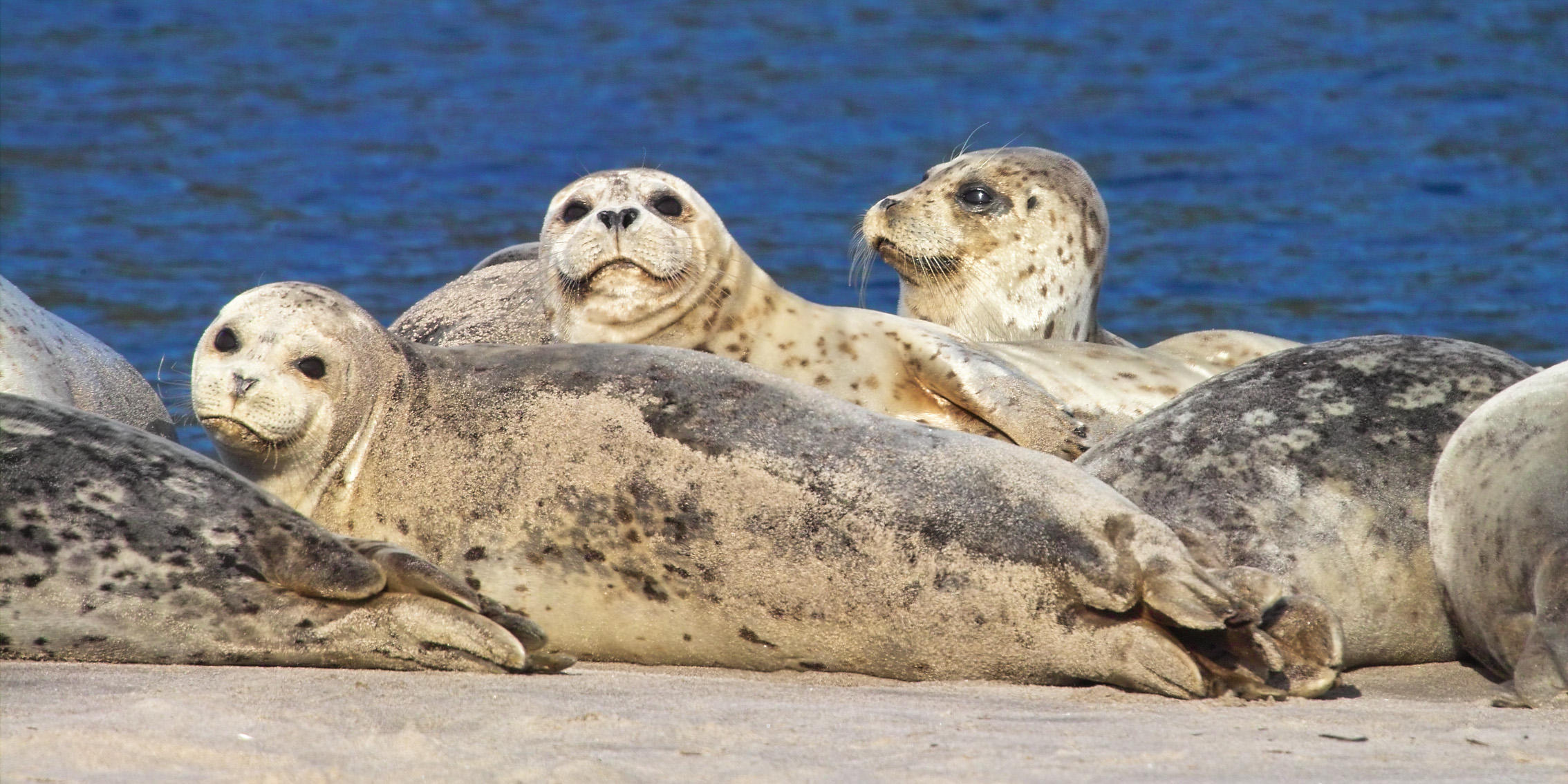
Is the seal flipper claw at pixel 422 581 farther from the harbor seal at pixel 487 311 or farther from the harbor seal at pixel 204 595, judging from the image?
the harbor seal at pixel 487 311

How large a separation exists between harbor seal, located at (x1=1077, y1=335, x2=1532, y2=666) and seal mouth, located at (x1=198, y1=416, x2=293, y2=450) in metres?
1.95

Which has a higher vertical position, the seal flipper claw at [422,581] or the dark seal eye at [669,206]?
the dark seal eye at [669,206]

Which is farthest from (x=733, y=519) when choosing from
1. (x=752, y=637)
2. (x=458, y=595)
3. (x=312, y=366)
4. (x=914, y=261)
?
(x=914, y=261)

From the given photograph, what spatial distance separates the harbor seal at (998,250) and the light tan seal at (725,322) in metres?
0.93

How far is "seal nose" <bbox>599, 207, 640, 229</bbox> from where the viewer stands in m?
5.93

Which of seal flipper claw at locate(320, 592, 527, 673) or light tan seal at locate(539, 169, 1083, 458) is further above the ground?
light tan seal at locate(539, 169, 1083, 458)

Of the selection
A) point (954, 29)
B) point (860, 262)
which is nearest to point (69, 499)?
point (860, 262)

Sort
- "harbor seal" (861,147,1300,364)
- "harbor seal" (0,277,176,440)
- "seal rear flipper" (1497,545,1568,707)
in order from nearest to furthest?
Result: "seal rear flipper" (1497,545,1568,707) < "harbor seal" (0,277,176,440) < "harbor seal" (861,147,1300,364)

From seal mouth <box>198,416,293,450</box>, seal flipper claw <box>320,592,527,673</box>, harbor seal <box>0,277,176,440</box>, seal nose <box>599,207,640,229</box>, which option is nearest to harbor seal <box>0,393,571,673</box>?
seal flipper claw <box>320,592,527,673</box>

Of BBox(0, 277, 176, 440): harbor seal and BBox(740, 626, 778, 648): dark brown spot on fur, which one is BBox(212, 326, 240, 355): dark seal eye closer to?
BBox(0, 277, 176, 440): harbor seal

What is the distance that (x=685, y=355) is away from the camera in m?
4.70

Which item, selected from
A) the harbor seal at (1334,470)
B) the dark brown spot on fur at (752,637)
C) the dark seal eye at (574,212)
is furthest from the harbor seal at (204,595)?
the dark seal eye at (574,212)

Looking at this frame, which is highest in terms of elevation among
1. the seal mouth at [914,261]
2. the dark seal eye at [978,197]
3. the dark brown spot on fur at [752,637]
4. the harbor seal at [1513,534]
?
the dark seal eye at [978,197]

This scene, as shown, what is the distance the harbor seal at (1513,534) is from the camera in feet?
13.1
